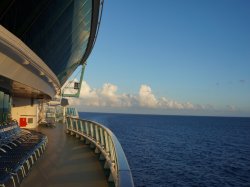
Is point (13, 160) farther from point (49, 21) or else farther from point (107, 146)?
point (49, 21)

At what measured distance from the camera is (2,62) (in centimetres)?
733

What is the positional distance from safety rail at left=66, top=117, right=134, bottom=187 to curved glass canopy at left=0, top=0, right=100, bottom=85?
4.06m

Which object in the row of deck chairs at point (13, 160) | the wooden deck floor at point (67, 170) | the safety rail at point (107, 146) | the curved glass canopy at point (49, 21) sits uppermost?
the curved glass canopy at point (49, 21)

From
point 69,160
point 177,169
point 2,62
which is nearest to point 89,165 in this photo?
point 69,160

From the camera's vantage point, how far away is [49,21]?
15445 millimetres

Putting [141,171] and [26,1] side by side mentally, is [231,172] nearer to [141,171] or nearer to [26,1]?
[141,171]

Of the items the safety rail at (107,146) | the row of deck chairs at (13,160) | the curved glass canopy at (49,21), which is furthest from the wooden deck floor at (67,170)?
the curved glass canopy at (49,21)

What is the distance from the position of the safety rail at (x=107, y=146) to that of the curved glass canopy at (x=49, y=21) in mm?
4061

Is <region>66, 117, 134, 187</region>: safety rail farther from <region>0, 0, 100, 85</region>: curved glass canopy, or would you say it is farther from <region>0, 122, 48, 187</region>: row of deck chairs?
<region>0, 0, 100, 85</region>: curved glass canopy

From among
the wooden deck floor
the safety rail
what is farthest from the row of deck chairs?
the safety rail

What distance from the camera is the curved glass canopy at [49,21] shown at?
1241 centimetres

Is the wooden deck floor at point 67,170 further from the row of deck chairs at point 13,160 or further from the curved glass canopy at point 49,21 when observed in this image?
the curved glass canopy at point 49,21

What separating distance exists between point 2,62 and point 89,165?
10.1ft

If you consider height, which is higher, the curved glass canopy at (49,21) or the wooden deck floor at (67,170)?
the curved glass canopy at (49,21)
